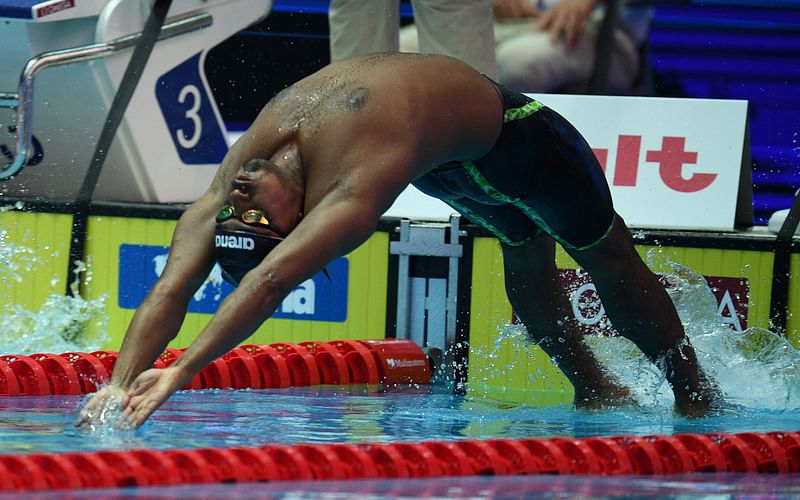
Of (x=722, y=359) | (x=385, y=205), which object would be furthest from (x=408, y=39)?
(x=385, y=205)

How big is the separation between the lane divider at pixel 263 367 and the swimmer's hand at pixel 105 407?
120 centimetres

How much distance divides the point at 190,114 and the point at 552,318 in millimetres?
2257

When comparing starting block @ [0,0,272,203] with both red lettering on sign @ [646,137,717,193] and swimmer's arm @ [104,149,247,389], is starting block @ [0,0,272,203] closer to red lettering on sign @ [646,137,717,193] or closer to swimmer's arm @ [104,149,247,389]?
red lettering on sign @ [646,137,717,193]

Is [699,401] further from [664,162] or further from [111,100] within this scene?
[111,100]

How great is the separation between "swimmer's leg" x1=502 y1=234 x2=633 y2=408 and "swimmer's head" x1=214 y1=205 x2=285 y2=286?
1269 mm

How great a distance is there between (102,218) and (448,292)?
140cm

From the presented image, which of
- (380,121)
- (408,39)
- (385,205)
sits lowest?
(385,205)

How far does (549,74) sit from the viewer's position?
20.2 ft

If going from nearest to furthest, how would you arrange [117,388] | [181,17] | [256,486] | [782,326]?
[256,486], [117,388], [782,326], [181,17]

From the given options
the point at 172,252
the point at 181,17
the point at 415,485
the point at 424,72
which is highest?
the point at 181,17

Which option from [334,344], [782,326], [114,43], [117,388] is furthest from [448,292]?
[117,388]

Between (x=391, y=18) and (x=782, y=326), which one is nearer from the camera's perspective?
(x=782, y=326)

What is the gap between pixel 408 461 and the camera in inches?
126

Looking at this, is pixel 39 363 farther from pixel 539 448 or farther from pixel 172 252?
pixel 539 448
